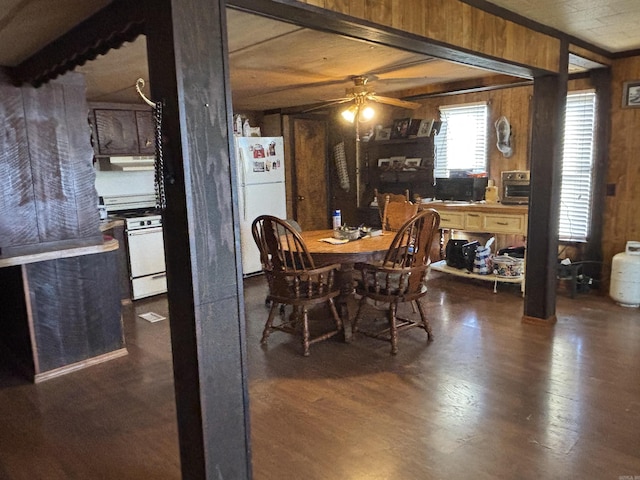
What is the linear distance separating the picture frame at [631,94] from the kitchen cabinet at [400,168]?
6.16 feet

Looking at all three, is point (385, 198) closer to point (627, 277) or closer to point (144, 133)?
point (627, 277)

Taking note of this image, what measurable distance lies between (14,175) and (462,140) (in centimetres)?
425

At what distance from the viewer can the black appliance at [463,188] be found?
5031mm

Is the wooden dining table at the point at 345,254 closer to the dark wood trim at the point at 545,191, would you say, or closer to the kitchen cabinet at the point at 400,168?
the dark wood trim at the point at 545,191

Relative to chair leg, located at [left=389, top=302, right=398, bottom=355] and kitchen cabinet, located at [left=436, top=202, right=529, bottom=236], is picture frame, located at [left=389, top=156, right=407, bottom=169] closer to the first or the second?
kitchen cabinet, located at [left=436, top=202, right=529, bottom=236]

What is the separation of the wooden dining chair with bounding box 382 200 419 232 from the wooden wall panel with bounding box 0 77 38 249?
2.82 meters

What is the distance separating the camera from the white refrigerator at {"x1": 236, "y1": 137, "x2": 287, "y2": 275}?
544cm

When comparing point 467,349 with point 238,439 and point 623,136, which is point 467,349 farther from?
point 623,136

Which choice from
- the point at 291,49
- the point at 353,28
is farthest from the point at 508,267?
the point at 353,28

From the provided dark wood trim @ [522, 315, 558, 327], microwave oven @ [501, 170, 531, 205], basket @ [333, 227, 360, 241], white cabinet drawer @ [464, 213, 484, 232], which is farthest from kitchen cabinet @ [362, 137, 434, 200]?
dark wood trim @ [522, 315, 558, 327]

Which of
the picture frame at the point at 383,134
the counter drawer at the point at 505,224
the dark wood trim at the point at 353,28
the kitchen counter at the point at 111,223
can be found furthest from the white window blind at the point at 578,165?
the kitchen counter at the point at 111,223

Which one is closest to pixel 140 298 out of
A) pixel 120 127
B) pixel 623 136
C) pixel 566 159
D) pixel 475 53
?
pixel 120 127

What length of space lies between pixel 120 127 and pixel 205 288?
3992 millimetres

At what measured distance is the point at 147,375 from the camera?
3.08 meters
